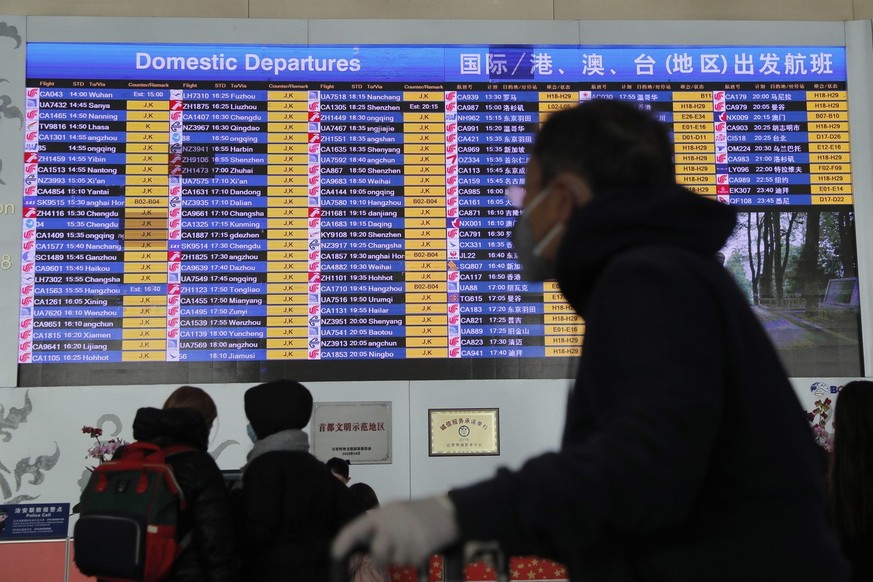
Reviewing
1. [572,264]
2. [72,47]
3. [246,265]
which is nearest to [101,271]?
[246,265]

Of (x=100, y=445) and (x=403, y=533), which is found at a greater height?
(x=403, y=533)

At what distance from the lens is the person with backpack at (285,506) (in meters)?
2.94

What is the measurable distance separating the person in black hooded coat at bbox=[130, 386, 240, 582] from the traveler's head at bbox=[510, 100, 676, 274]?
190 centimetres

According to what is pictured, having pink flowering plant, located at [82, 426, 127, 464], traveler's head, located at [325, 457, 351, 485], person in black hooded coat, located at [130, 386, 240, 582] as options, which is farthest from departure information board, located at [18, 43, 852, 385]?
person in black hooded coat, located at [130, 386, 240, 582]

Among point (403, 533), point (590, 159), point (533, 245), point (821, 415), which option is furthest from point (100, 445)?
point (403, 533)

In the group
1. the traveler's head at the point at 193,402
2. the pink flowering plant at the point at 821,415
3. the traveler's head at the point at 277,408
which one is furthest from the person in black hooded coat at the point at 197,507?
the pink flowering plant at the point at 821,415

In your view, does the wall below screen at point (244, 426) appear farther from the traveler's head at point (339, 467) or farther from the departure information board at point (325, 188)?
the traveler's head at point (339, 467)

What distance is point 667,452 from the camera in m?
1.00

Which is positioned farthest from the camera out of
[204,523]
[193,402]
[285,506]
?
[193,402]

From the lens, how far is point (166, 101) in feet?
15.6

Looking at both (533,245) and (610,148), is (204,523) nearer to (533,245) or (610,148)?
(533,245)

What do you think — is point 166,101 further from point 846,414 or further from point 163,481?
point 846,414

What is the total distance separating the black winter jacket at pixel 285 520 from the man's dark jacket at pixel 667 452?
1.91 metres

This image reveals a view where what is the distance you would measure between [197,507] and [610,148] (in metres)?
2.07
